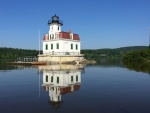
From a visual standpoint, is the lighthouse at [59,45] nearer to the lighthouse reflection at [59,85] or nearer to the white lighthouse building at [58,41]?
the white lighthouse building at [58,41]

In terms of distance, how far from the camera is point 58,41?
44094 mm

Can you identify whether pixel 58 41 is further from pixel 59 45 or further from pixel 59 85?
pixel 59 85

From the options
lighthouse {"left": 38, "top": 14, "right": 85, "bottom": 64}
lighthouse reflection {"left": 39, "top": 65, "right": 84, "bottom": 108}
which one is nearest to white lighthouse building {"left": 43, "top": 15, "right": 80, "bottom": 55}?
lighthouse {"left": 38, "top": 14, "right": 85, "bottom": 64}

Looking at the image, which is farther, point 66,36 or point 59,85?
point 66,36

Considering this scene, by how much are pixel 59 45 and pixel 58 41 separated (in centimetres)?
93

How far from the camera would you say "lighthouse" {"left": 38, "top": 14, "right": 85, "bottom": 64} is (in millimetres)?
43625

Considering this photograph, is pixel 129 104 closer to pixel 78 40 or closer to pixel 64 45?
pixel 64 45

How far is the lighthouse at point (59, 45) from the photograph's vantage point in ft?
143

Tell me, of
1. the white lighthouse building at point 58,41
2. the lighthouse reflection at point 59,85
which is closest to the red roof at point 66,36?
the white lighthouse building at point 58,41

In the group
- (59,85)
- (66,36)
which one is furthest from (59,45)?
(59,85)

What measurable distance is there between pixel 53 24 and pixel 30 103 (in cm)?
3771

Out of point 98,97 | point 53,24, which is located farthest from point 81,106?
point 53,24

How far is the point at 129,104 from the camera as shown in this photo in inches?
368

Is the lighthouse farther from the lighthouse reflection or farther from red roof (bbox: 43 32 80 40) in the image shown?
the lighthouse reflection
